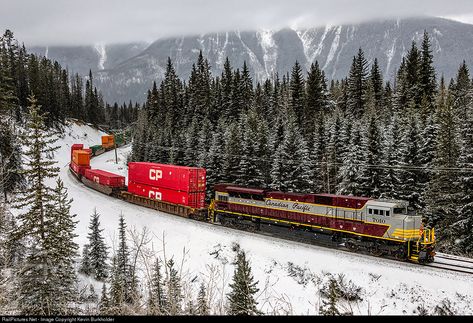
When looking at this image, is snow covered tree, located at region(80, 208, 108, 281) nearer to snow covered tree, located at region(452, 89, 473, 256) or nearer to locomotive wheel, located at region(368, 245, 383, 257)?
locomotive wheel, located at region(368, 245, 383, 257)

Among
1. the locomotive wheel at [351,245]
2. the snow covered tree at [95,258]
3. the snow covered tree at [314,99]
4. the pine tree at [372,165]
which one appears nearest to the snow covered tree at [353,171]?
the pine tree at [372,165]

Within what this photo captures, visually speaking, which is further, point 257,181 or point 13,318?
point 257,181

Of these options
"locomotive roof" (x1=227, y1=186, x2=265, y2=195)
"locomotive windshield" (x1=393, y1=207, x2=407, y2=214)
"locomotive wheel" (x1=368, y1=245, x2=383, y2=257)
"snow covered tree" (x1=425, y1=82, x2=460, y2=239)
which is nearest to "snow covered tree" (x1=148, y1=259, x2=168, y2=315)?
"locomotive windshield" (x1=393, y1=207, x2=407, y2=214)

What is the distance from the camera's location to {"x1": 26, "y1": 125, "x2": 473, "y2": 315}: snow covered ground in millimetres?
22703

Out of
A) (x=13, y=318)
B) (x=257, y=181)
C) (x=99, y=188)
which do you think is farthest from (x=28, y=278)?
(x=99, y=188)

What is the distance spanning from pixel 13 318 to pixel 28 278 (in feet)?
57.3

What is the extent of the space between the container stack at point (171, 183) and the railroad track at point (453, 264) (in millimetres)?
23179

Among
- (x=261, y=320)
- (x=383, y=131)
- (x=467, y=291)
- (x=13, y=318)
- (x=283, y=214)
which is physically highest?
(x=383, y=131)

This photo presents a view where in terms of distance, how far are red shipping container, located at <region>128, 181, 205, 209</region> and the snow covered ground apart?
194 cm

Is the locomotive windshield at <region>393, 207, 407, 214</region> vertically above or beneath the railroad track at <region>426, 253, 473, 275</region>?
above

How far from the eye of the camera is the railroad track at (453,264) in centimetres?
2452

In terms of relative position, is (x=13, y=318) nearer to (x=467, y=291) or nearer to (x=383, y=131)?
(x=467, y=291)

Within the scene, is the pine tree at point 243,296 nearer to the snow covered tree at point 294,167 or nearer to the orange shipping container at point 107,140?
the snow covered tree at point 294,167

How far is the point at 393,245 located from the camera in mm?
27062
